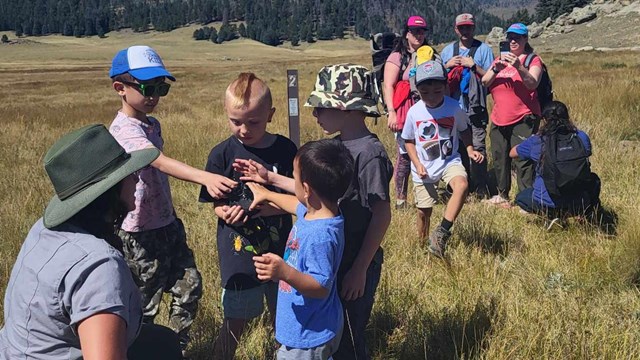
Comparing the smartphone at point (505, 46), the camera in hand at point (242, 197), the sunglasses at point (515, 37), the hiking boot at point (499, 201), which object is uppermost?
the sunglasses at point (515, 37)

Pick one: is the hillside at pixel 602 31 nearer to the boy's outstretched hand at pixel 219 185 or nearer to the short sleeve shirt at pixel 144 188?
the short sleeve shirt at pixel 144 188

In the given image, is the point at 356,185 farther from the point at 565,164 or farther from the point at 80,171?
the point at 565,164

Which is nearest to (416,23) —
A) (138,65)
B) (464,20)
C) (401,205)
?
(464,20)

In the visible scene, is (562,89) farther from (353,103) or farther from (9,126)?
(9,126)

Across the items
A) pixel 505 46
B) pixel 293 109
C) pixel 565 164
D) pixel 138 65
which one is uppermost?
pixel 138 65

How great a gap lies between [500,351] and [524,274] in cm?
106

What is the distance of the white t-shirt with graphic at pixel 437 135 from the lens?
4418 mm

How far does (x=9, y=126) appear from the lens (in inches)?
475

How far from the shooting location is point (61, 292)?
1.78 metres

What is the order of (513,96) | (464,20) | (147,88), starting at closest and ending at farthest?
1. (147,88)
2. (513,96)
3. (464,20)

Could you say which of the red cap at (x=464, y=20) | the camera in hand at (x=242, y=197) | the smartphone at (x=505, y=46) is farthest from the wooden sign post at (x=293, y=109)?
the smartphone at (x=505, y=46)

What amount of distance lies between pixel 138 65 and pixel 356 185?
1362 millimetres

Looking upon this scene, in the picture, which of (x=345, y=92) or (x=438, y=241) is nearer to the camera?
(x=345, y=92)

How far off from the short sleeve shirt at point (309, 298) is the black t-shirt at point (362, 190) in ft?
0.84
